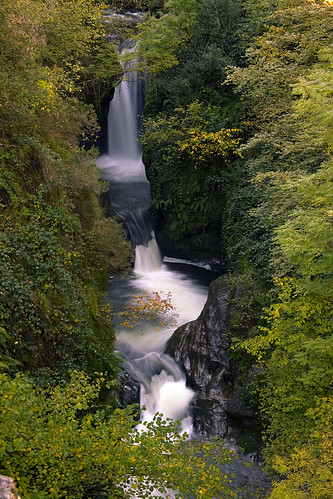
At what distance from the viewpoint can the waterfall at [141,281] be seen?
11289 mm

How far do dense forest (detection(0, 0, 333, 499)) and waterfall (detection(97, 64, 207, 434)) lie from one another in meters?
1.27

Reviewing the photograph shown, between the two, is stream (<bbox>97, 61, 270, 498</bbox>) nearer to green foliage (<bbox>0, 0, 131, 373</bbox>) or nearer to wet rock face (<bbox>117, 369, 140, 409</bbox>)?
wet rock face (<bbox>117, 369, 140, 409</bbox>)

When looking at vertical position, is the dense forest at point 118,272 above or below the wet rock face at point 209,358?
above

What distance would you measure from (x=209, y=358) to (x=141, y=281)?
233 inches

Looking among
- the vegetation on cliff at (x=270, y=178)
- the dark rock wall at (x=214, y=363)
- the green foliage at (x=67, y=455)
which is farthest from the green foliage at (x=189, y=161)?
the green foliage at (x=67, y=455)

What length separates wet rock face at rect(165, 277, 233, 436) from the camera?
10618 millimetres

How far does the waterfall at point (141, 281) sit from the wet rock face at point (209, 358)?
31cm

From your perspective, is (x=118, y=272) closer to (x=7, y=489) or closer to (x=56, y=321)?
(x=56, y=321)

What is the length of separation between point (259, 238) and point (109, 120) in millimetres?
13198

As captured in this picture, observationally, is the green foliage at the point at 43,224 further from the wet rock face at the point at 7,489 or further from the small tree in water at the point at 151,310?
the wet rock face at the point at 7,489

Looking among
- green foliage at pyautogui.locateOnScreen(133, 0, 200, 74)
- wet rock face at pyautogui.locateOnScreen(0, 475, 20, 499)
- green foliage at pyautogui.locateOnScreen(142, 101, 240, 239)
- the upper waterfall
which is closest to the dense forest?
green foliage at pyautogui.locateOnScreen(142, 101, 240, 239)

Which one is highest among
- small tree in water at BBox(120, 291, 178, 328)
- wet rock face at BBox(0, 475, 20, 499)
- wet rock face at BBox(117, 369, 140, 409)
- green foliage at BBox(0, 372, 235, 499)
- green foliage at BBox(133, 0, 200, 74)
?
green foliage at BBox(133, 0, 200, 74)

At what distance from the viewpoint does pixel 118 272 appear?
55.2ft

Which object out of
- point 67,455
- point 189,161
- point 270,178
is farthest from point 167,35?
point 67,455
